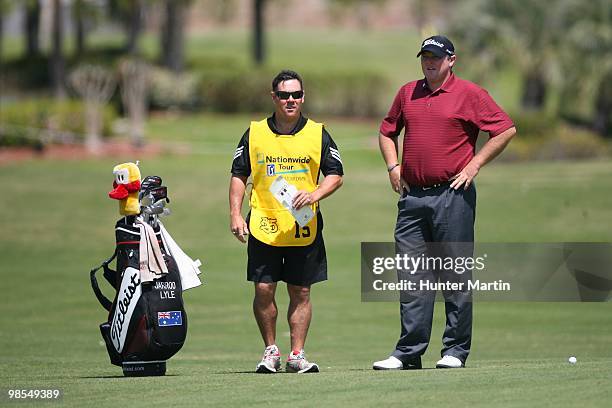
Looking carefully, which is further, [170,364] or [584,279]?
[584,279]

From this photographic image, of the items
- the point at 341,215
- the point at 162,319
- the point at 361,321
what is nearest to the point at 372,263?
the point at 162,319

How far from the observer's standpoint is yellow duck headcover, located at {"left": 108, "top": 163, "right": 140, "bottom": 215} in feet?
29.3

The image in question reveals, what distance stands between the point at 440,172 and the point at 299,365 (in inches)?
65.2

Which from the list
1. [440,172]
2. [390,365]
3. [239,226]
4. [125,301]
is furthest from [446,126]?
[125,301]

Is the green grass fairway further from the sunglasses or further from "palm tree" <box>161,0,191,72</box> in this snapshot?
"palm tree" <box>161,0,191,72</box>

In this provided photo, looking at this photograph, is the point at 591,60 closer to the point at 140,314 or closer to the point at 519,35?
the point at 519,35

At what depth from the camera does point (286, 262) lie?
916cm

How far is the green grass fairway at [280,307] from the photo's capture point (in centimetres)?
770

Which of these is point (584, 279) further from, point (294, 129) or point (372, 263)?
point (294, 129)

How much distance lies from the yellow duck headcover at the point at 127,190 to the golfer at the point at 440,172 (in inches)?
72.8

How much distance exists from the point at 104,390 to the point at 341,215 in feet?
63.9

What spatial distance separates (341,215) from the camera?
27.4 meters

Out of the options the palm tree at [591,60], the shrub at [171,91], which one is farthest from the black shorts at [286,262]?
the shrub at [171,91]

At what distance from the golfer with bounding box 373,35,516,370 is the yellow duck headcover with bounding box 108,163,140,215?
1.85m
